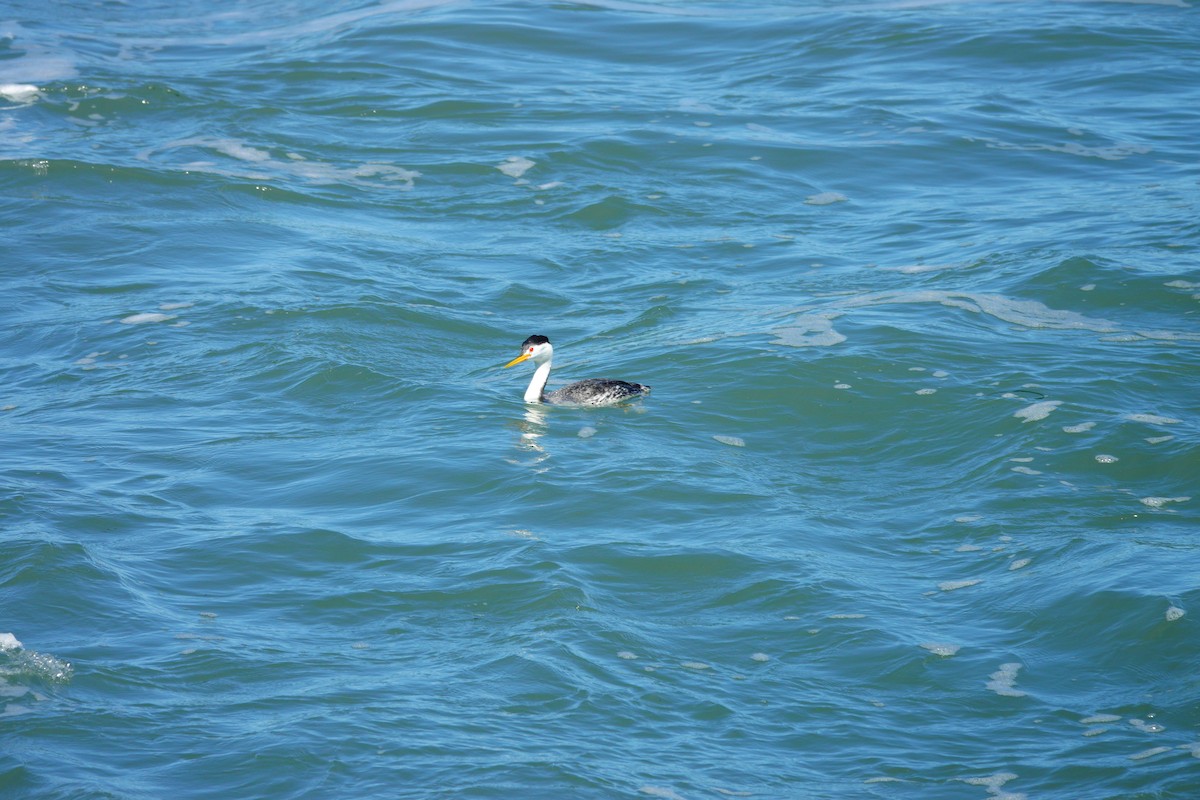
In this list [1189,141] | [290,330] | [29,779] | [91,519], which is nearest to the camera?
[29,779]

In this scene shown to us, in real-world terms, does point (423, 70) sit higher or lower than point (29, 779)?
higher

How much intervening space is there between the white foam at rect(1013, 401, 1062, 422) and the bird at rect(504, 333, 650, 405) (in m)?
3.43

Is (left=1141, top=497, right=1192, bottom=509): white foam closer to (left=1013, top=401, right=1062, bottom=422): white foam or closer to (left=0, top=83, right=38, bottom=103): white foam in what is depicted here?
(left=1013, top=401, right=1062, bottom=422): white foam

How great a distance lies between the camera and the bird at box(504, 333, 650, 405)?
12.7m

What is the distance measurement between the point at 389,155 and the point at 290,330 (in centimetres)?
612

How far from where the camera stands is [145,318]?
48.1 ft

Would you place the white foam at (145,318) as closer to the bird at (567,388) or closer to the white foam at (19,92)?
the bird at (567,388)

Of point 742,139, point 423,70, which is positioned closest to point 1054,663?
point 742,139

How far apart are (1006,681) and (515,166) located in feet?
41.8

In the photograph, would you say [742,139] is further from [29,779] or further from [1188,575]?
[29,779]

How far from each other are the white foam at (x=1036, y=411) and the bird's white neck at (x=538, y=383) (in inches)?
172

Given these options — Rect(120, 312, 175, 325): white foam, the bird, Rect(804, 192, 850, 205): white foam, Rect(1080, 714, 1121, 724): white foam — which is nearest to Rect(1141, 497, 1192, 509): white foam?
Rect(1080, 714, 1121, 724): white foam

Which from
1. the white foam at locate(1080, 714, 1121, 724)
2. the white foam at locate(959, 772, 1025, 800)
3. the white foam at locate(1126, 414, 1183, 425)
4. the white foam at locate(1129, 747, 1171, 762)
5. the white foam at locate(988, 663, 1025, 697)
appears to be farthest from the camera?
the white foam at locate(1126, 414, 1183, 425)

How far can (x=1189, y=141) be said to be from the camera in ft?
64.2
